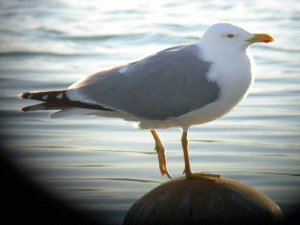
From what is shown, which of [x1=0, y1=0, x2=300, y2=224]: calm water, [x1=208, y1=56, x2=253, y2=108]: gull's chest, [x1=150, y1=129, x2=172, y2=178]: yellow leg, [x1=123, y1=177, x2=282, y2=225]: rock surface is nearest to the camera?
[x1=123, y1=177, x2=282, y2=225]: rock surface

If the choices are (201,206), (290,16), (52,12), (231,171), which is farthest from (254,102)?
(52,12)

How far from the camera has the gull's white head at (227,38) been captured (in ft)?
22.4

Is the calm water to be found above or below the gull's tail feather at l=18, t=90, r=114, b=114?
below

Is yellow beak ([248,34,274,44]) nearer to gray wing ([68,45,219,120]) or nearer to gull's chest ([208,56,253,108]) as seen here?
gull's chest ([208,56,253,108])

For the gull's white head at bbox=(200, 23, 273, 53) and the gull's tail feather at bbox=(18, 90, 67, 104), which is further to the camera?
the gull's tail feather at bbox=(18, 90, 67, 104)

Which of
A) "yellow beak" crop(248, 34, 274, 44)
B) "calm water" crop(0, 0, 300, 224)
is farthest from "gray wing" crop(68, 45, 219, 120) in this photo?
"calm water" crop(0, 0, 300, 224)

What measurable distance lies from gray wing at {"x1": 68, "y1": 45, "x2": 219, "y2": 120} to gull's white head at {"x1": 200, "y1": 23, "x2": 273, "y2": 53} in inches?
5.5

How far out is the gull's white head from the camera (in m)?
6.84

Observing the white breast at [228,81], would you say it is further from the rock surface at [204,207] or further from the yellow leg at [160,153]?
the rock surface at [204,207]

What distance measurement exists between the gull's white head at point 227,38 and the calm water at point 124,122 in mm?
1178

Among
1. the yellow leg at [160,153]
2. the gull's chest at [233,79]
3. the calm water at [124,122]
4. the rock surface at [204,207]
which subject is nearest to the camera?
the rock surface at [204,207]

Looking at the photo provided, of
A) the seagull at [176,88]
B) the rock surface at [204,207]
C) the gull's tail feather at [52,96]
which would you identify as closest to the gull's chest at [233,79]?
the seagull at [176,88]

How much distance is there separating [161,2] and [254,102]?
8.24 meters

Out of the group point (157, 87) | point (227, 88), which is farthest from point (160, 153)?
point (227, 88)
